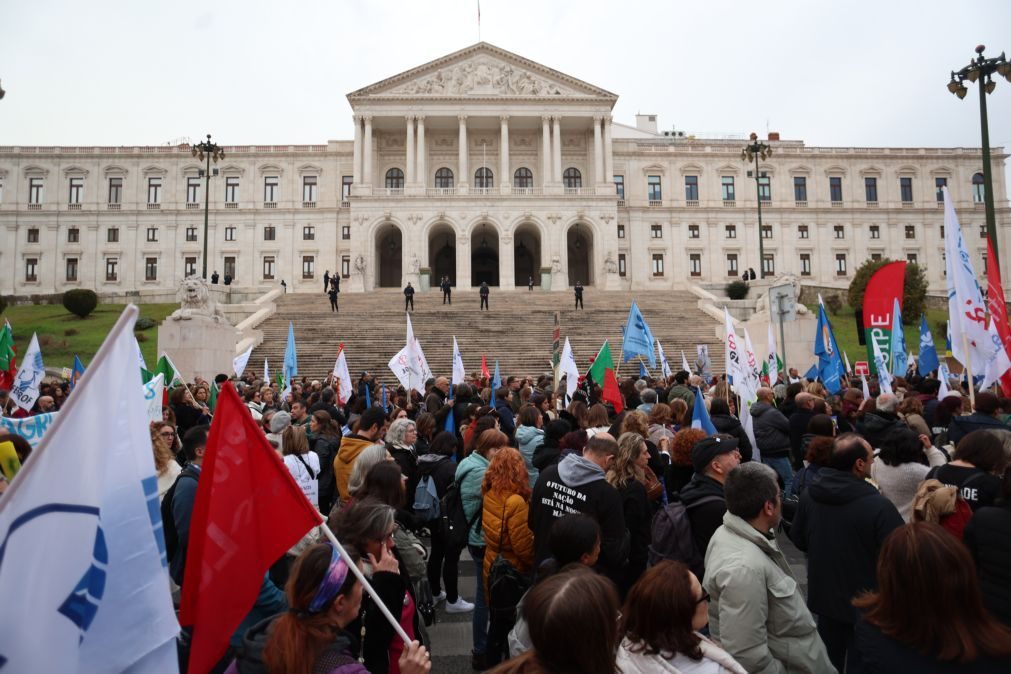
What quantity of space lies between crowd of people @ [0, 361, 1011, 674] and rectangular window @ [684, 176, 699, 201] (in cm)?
5423

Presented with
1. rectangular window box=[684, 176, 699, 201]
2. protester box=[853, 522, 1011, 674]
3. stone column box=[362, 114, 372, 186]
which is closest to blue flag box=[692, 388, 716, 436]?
protester box=[853, 522, 1011, 674]

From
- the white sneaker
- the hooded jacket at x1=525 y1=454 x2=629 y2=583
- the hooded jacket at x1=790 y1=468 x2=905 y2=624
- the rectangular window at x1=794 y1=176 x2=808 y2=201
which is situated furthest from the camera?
the rectangular window at x1=794 y1=176 x2=808 y2=201

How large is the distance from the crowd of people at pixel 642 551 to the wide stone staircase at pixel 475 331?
734 inches

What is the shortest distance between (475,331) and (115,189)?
4337cm

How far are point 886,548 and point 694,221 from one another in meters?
59.1

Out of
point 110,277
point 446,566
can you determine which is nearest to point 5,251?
point 110,277

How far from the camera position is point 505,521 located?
511 centimetres

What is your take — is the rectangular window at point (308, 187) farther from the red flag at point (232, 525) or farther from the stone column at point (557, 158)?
the red flag at point (232, 525)

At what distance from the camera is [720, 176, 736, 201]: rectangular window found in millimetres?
60125

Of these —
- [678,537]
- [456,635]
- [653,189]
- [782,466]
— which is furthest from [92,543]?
[653,189]

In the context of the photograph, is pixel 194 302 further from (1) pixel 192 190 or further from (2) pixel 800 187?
(2) pixel 800 187

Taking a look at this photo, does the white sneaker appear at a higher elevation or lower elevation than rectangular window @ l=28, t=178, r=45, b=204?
lower

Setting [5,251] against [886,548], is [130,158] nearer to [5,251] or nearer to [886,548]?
[5,251]

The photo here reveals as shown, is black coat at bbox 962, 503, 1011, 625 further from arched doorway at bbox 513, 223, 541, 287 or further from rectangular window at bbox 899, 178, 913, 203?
rectangular window at bbox 899, 178, 913, 203
